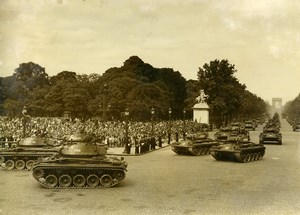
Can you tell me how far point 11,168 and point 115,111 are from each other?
50.1 metres

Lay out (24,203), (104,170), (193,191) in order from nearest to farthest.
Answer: (24,203), (193,191), (104,170)

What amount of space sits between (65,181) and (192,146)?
1396cm

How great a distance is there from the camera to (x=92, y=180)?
17500 mm

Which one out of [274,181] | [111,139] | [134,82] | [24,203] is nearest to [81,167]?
[24,203]

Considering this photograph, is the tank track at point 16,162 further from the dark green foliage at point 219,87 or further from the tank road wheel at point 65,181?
the dark green foliage at point 219,87

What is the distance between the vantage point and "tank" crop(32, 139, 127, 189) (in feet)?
56.7

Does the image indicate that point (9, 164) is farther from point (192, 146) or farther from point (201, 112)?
point (201, 112)

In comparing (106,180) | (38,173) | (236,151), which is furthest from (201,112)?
(38,173)

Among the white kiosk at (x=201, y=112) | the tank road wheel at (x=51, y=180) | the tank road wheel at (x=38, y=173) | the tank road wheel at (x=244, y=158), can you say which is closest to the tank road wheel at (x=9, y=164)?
the tank road wheel at (x=38, y=173)

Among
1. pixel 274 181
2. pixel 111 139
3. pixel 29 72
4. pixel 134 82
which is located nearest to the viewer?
pixel 274 181

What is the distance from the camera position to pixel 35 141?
23.2 m

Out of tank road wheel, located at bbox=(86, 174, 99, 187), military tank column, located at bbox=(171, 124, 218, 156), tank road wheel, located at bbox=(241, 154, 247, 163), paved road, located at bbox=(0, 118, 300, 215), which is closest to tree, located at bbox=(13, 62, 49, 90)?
military tank column, located at bbox=(171, 124, 218, 156)

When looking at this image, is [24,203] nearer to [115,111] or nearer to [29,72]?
[115,111]

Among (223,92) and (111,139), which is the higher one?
(223,92)
